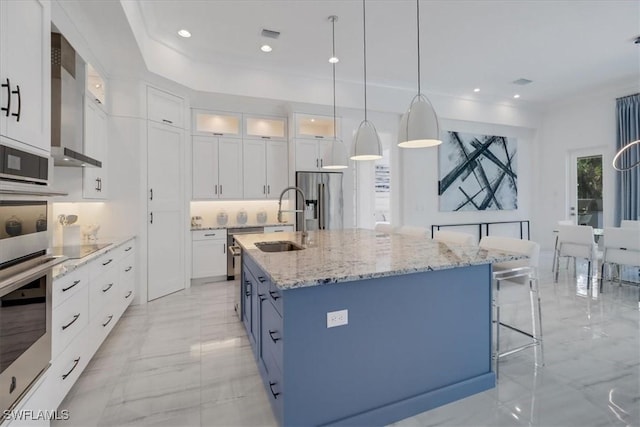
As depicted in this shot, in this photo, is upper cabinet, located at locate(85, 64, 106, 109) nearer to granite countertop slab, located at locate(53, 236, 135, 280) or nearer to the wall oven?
granite countertop slab, located at locate(53, 236, 135, 280)

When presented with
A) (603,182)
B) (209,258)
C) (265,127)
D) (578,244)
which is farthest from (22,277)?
(603,182)

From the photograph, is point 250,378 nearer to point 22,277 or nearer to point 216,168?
point 22,277

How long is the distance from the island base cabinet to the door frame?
19.7 feet

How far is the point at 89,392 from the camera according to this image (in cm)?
208

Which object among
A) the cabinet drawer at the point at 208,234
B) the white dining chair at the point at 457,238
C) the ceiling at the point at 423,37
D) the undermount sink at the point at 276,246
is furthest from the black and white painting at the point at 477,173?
the undermount sink at the point at 276,246

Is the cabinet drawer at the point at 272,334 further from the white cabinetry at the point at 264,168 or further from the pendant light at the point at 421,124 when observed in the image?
the white cabinetry at the point at 264,168

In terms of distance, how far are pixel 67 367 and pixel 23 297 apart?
0.89 meters

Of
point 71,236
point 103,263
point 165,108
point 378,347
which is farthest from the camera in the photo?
point 165,108

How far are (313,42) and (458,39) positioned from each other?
1912 mm

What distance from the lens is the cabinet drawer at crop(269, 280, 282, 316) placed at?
1.59 m

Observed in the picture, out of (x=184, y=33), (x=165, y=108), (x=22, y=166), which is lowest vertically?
(x=22, y=166)

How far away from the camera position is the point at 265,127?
5582 mm

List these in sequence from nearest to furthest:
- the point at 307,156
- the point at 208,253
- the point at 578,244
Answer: the point at 578,244
the point at 208,253
the point at 307,156

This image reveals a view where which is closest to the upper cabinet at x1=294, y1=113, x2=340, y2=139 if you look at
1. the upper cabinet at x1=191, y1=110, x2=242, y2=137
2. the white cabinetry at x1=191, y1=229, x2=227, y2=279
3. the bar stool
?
the upper cabinet at x1=191, y1=110, x2=242, y2=137
